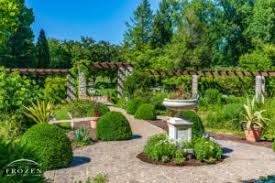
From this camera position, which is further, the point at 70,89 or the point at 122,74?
the point at 122,74

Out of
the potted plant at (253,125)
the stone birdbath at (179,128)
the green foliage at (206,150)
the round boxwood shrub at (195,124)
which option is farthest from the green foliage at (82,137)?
the potted plant at (253,125)

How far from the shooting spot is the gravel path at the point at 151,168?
24.6ft

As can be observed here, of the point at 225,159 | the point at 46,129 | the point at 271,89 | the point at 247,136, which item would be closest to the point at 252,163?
the point at 225,159

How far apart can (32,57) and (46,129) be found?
29.2m

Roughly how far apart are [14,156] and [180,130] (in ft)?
19.8

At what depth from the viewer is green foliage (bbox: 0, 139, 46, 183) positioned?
338 cm

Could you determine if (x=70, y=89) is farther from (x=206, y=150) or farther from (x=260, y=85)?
(x=206, y=150)

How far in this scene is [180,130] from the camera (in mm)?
9289

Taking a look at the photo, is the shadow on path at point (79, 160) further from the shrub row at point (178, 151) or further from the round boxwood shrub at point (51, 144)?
the shrub row at point (178, 151)


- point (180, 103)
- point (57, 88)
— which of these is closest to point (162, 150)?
point (180, 103)

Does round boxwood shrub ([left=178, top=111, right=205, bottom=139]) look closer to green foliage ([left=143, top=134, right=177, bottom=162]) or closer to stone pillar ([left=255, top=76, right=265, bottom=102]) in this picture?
green foliage ([left=143, top=134, right=177, bottom=162])

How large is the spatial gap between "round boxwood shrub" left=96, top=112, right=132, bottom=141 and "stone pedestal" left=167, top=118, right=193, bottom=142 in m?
2.55

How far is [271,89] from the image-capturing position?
2391 cm

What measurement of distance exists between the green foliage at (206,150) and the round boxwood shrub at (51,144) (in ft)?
9.77
